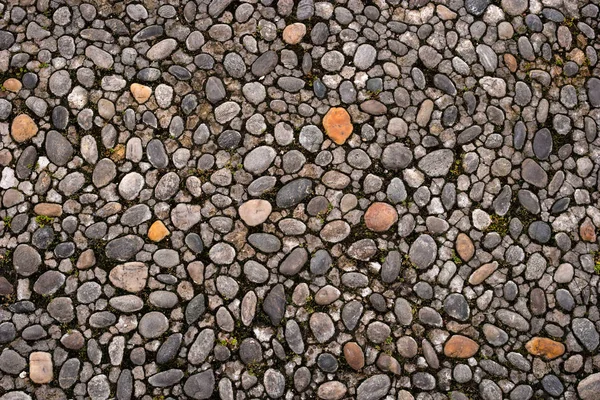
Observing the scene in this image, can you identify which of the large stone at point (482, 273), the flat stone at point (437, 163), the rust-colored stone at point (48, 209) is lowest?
the rust-colored stone at point (48, 209)

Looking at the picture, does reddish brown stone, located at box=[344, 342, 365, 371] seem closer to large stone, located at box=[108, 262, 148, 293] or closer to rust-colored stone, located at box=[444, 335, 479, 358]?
rust-colored stone, located at box=[444, 335, 479, 358]

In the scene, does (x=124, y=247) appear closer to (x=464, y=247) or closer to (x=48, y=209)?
(x=48, y=209)

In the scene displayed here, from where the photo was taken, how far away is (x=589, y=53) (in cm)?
424

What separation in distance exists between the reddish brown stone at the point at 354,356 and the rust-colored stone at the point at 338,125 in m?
1.29

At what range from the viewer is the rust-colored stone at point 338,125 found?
401 centimetres

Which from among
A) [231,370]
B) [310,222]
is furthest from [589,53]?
[231,370]

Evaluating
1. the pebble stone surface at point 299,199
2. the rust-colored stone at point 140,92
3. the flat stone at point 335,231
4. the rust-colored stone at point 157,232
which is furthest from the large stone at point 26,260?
the flat stone at point 335,231

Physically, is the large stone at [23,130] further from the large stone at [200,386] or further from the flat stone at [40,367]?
the large stone at [200,386]

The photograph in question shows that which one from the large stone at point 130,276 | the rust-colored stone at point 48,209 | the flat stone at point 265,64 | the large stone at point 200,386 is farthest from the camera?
the flat stone at point 265,64

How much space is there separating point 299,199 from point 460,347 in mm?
1316

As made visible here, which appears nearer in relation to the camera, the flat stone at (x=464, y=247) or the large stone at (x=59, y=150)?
the flat stone at (x=464, y=247)

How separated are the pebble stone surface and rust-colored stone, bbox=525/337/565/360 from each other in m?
0.02

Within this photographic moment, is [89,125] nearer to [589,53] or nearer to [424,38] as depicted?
[424,38]

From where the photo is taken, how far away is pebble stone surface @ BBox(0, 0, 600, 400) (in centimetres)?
369
